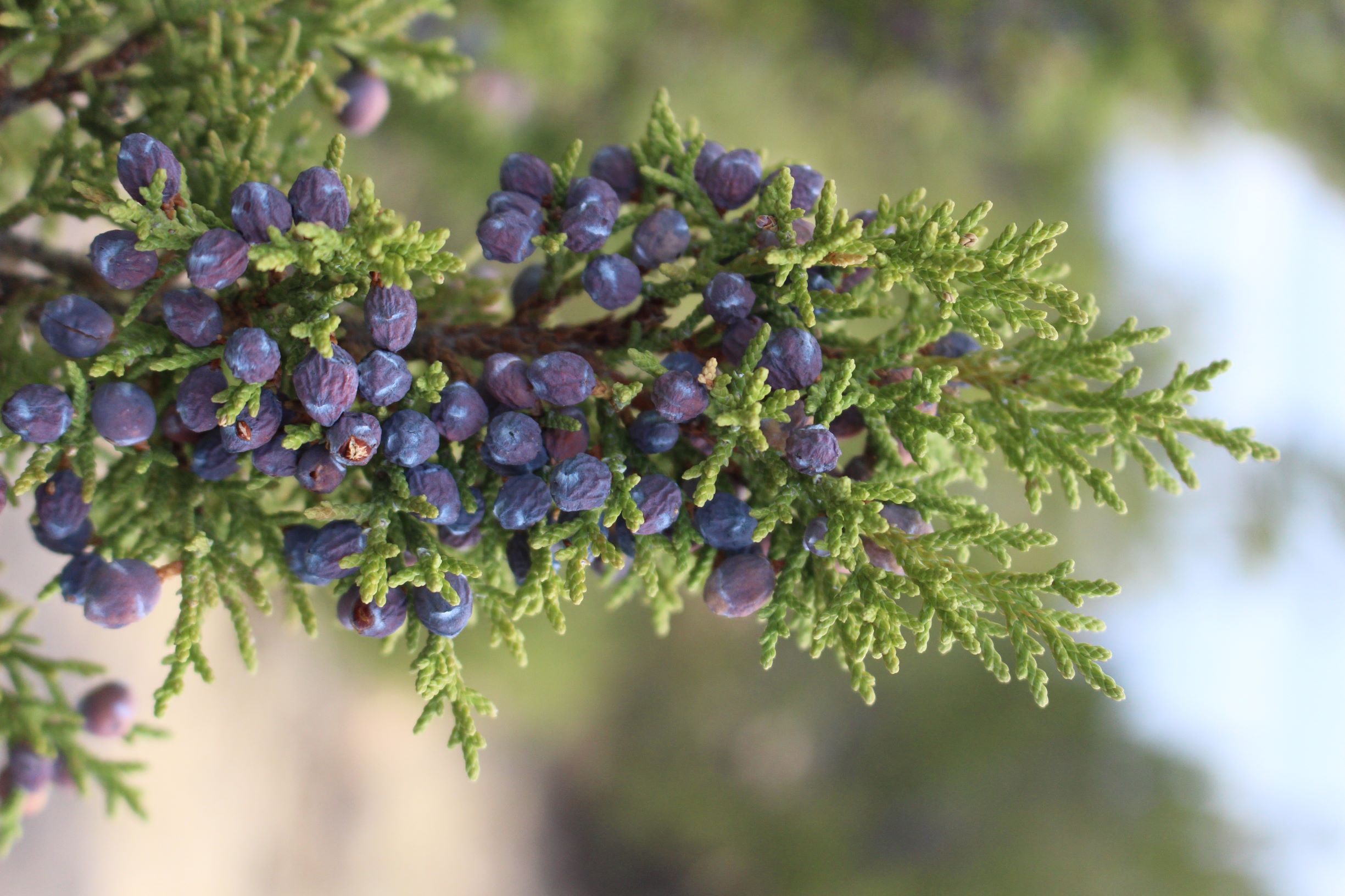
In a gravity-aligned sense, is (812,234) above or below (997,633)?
above

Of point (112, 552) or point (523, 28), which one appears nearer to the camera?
point (112, 552)

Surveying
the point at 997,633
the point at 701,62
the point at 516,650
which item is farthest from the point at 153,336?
the point at 701,62

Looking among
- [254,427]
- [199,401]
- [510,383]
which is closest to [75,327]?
[199,401]

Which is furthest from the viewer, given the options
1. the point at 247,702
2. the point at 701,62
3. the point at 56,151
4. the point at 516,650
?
the point at 247,702

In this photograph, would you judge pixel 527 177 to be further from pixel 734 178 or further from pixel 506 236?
pixel 734 178

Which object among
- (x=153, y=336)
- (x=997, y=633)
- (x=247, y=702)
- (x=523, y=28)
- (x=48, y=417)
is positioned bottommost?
(x=247, y=702)

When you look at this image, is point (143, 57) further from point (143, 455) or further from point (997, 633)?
point (997, 633)

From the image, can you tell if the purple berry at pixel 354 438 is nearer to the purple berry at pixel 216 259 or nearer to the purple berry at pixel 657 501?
the purple berry at pixel 216 259

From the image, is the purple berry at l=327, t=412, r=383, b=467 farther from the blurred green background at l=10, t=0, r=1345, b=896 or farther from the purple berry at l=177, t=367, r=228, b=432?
the blurred green background at l=10, t=0, r=1345, b=896
